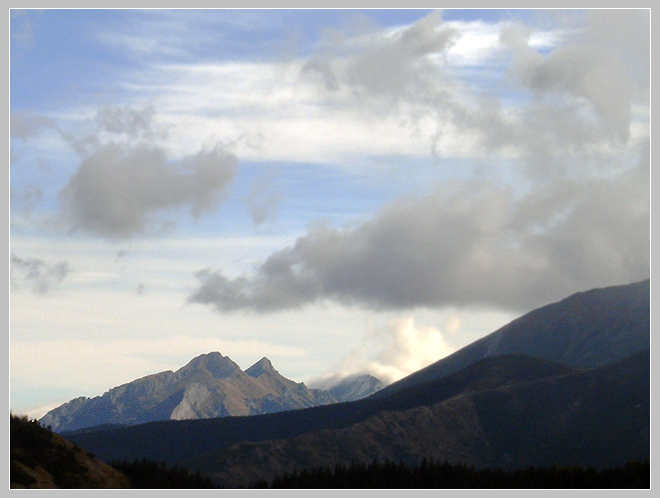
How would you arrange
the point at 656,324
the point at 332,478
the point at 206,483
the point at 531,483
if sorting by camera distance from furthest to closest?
the point at 332,478
the point at 531,483
the point at 206,483
the point at 656,324

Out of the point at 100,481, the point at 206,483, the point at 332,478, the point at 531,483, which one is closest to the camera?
the point at 100,481

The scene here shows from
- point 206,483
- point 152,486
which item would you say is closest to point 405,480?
point 206,483

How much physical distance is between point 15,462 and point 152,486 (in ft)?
66.3

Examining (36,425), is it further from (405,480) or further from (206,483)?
(405,480)

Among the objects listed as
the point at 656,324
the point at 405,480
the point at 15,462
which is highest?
the point at 656,324

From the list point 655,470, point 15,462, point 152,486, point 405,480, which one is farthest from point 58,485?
point 405,480

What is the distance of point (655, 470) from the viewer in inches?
3816

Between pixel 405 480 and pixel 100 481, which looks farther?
pixel 405 480

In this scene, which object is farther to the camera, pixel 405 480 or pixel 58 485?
pixel 405 480

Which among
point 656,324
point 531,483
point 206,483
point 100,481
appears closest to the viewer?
point 656,324

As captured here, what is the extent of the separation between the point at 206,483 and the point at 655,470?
59.3m

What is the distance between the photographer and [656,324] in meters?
92.2

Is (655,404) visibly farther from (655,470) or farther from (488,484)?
(488,484)

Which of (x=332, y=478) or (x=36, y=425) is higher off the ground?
(x=36, y=425)
